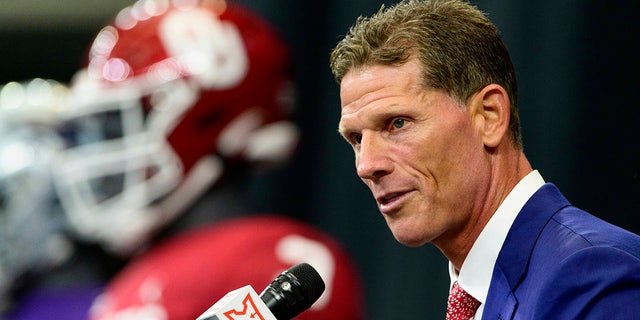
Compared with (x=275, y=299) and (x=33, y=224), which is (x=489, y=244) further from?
(x=33, y=224)

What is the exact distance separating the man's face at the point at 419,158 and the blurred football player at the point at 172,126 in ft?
2.54

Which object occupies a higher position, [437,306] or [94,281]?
[94,281]

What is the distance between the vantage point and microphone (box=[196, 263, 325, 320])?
0.86 metres

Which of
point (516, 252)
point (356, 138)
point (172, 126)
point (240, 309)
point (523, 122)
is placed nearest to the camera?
point (240, 309)

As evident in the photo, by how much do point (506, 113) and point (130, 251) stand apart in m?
1.05

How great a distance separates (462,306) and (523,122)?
1.02m

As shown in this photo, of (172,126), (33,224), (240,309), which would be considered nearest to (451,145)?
(240,309)

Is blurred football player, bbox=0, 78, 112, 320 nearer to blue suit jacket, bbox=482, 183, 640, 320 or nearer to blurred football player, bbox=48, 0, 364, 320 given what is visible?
blurred football player, bbox=48, 0, 364, 320

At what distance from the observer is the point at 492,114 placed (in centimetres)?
104

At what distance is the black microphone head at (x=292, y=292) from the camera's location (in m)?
0.92

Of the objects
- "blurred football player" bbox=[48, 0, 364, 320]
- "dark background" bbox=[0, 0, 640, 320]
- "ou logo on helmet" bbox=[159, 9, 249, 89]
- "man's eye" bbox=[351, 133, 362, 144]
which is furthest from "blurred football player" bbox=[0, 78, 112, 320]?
"man's eye" bbox=[351, 133, 362, 144]

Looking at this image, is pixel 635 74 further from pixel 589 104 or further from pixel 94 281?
pixel 94 281

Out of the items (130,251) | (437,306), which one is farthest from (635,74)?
(130,251)

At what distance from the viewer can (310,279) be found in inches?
37.8
